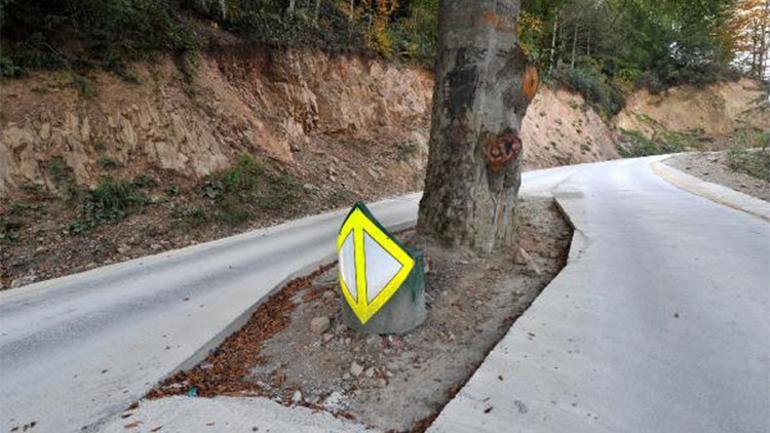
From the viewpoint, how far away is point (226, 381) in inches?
101

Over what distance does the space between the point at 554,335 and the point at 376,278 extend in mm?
1242

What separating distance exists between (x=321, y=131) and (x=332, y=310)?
8.87 metres

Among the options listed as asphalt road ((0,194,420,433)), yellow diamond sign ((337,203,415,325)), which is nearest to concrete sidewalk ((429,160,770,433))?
yellow diamond sign ((337,203,415,325))

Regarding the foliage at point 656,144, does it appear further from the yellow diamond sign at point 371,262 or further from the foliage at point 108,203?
the yellow diamond sign at point 371,262

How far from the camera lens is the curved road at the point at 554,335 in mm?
2062

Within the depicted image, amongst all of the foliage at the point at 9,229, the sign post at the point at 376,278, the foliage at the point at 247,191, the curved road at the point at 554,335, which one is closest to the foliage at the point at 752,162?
the curved road at the point at 554,335

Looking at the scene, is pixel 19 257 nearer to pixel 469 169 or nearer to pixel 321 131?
pixel 469 169

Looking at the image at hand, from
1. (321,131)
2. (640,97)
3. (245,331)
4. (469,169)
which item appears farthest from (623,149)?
(245,331)

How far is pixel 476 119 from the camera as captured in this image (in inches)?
153

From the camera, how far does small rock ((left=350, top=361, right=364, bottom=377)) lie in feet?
8.21

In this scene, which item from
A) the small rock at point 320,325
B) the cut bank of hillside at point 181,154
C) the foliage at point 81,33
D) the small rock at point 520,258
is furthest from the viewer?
the foliage at point 81,33

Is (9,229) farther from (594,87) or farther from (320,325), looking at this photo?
(594,87)

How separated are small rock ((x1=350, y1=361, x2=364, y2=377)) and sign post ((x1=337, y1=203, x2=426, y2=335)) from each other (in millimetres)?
274

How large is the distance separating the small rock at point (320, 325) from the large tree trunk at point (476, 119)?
1.54m
